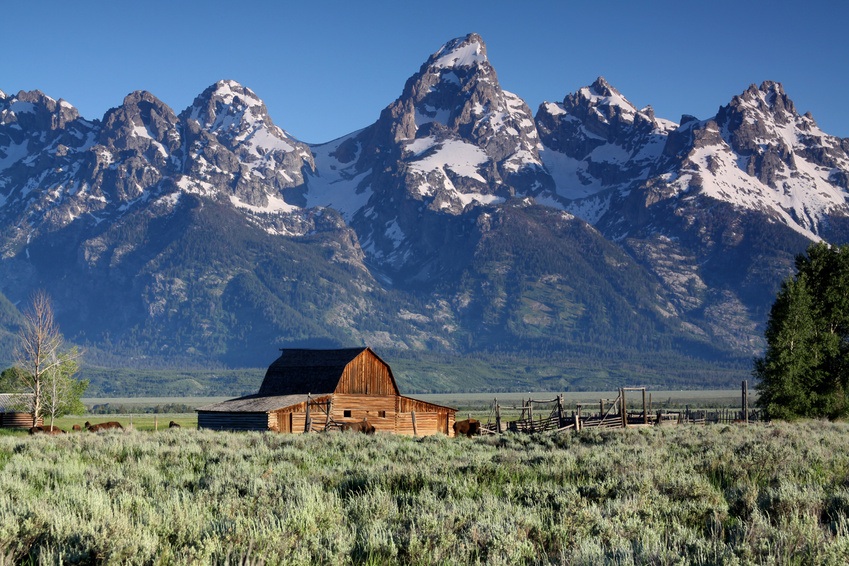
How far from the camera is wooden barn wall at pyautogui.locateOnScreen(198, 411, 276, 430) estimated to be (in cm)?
5487

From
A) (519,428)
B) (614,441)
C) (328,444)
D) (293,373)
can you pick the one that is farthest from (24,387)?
(614,441)

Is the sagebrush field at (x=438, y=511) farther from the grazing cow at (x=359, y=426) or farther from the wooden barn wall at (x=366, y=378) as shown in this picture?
the wooden barn wall at (x=366, y=378)

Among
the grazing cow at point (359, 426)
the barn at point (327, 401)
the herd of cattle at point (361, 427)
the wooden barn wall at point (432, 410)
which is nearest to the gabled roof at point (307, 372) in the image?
the barn at point (327, 401)

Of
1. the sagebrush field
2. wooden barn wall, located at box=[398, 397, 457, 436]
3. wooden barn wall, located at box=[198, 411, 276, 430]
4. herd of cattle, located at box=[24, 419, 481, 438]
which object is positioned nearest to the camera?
the sagebrush field

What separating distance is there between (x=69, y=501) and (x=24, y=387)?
70143 mm

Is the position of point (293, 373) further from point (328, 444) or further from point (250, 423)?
point (328, 444)

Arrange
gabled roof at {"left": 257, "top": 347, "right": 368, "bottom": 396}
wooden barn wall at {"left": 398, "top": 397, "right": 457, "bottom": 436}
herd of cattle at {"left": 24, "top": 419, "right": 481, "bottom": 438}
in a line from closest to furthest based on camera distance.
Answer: herd of cattle at {"left": 24, "top": 419, "right": 481, "bottom": 438}, gabled roof at {"left": 257, "top": 347, "right": 368, "bottom": 396}, wooden barn wall at {"left": 398, "top": 397, "right": 457, "bottom": 436}

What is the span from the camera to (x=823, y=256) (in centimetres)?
5838

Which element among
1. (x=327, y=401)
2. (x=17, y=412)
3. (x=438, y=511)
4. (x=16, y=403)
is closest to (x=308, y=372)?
(x=327, y=401)

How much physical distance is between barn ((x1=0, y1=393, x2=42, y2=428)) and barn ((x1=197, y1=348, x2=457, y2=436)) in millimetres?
16591

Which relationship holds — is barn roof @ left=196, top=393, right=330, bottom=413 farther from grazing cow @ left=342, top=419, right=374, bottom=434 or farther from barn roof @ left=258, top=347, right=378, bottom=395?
grazing cow @ left=342, top=419, right=374, bottom=434

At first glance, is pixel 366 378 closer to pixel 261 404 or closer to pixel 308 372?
pixel 308 372

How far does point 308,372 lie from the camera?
206ft

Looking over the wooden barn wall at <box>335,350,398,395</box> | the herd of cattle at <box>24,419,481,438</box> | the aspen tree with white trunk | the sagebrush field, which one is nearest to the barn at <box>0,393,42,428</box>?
the aspen tree with white trunk
